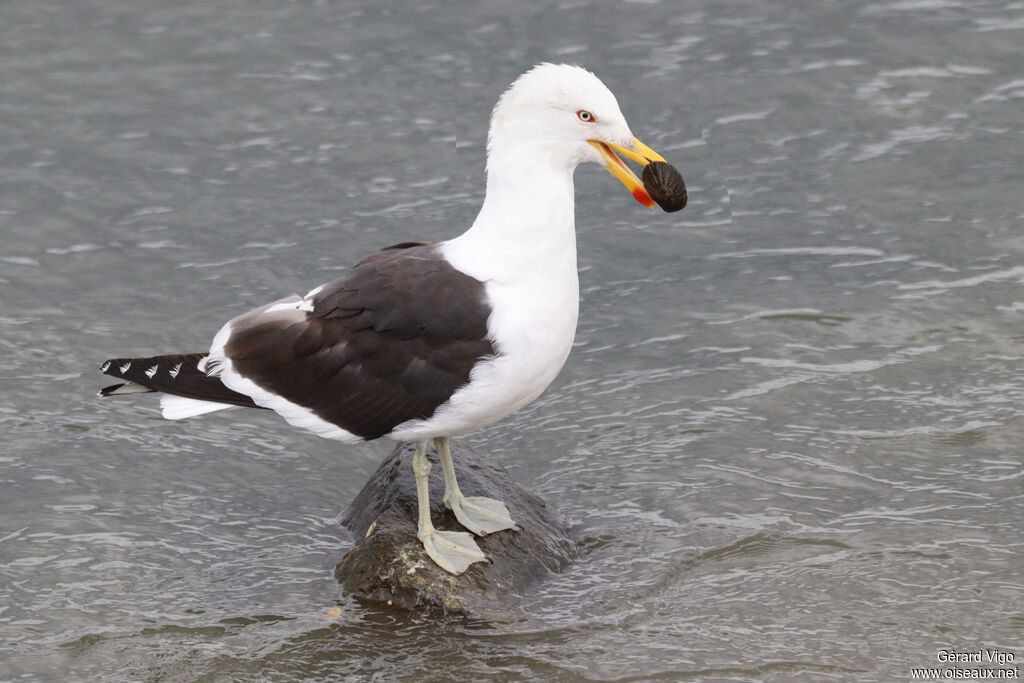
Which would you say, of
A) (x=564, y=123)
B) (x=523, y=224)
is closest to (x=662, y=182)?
(x=564, y=123)

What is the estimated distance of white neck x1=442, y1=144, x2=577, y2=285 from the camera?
591cm

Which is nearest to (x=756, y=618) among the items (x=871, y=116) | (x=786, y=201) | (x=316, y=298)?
(x=316, y=298)

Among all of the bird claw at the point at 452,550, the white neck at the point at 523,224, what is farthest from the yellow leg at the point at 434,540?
the white neck at the point at 523,224

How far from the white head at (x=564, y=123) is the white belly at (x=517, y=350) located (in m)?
0.50

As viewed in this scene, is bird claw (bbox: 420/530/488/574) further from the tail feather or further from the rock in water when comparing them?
the tail feather

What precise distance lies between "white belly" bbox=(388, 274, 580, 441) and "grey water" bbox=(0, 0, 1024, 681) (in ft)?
3.01

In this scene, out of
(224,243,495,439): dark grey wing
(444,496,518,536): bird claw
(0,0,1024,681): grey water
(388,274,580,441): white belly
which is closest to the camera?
(388,274,580,441): white belly

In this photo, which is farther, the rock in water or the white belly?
the rock in water

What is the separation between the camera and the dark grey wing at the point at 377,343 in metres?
5.89

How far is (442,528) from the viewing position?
6.53 meters

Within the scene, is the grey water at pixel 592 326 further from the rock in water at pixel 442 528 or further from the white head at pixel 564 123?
the white head at pixel 564 123

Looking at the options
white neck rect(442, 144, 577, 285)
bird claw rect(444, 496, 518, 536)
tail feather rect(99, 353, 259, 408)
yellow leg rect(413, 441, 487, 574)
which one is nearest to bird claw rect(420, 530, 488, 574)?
yellow leg rect(413, 441, 487, 574)

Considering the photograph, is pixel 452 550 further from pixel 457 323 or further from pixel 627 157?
pixel 627 157

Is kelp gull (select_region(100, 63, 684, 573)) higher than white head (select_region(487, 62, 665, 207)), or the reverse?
white head (select_region(487, 62, 665, 207))
